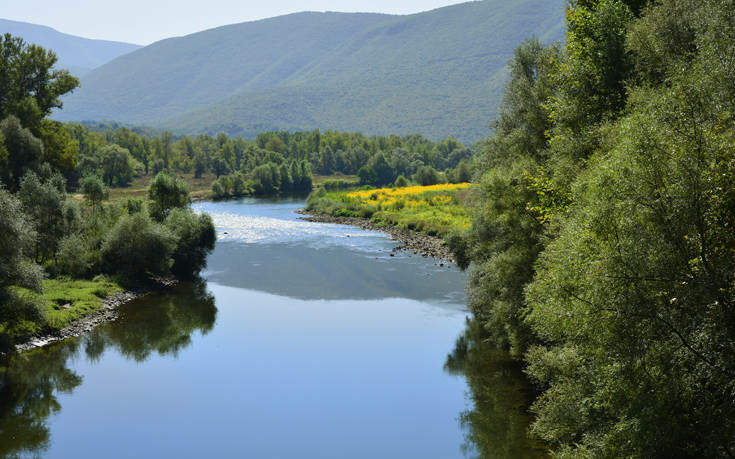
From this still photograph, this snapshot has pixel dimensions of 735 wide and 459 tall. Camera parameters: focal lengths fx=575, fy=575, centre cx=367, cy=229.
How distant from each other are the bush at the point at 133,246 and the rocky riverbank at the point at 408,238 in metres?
25.9

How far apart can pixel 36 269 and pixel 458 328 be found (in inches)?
936

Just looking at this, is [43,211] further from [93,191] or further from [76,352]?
[76,352]

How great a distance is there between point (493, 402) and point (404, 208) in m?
65.0

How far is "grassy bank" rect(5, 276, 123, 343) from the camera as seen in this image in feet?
100

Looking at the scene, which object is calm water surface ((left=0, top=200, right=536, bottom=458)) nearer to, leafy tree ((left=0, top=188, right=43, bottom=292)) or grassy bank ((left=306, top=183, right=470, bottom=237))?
leafy tree ((left=0, top=188, right=43, bottom=292))

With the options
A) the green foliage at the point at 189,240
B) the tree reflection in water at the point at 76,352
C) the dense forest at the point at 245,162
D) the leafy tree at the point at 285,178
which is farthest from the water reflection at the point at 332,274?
the leafy tree at the point at 285,178

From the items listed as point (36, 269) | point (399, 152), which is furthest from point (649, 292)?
point (399, 152)

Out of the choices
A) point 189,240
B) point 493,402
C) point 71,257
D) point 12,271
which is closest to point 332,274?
point 189,240

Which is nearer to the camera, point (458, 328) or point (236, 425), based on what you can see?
point (236, 425)

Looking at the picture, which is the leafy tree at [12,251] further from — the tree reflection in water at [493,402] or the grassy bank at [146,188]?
the grassy bank at [146,188]

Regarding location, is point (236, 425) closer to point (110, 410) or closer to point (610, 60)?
point (110, 410)

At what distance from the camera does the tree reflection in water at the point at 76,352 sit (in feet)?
75.0

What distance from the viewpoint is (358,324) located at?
3775 cm

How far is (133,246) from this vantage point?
44.0 metres
